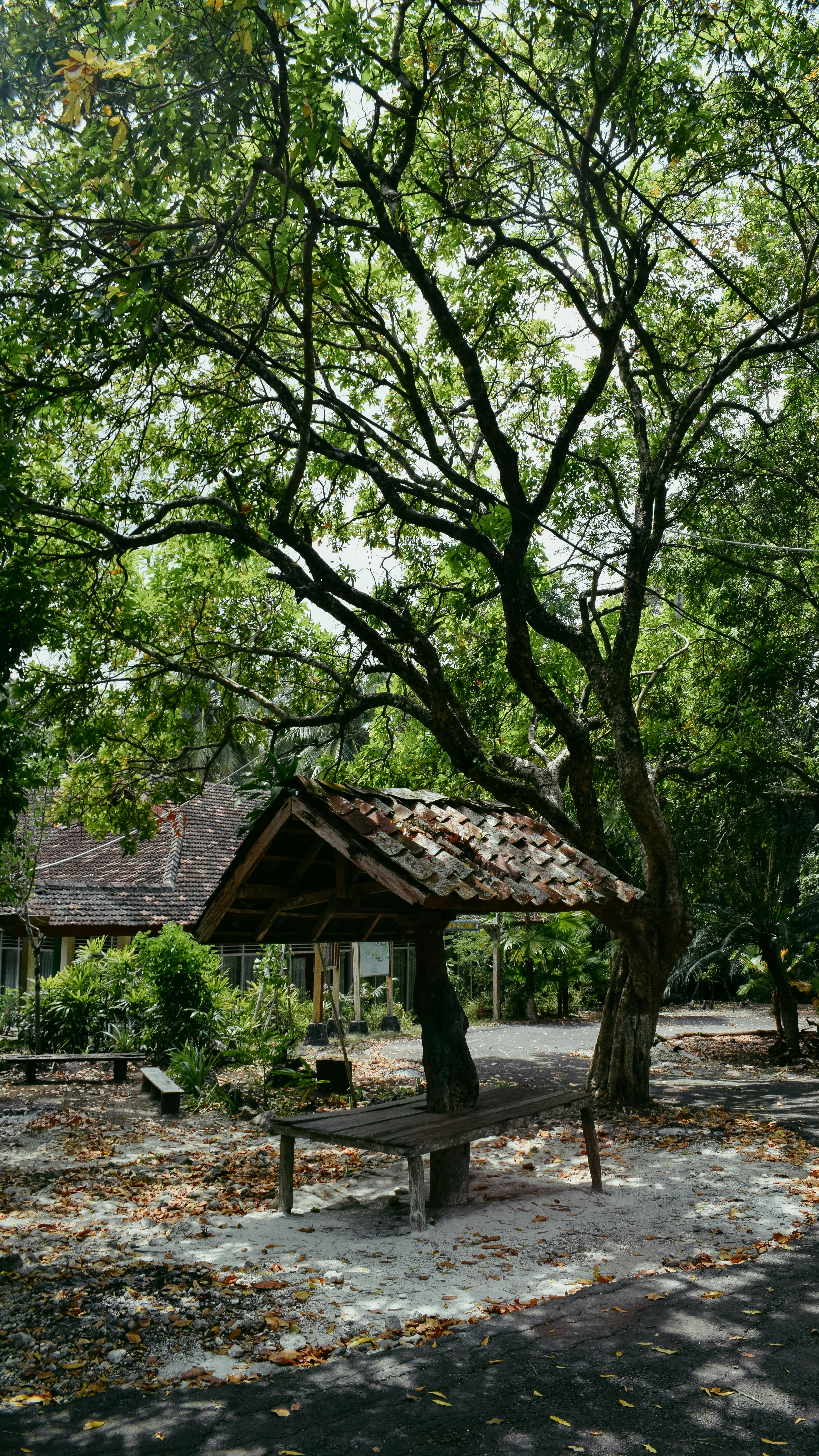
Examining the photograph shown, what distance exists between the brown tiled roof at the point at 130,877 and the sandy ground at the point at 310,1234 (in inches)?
326

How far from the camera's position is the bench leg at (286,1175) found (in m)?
7.59

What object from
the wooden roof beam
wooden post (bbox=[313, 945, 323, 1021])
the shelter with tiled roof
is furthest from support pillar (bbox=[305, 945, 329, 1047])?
the wooden roof beam

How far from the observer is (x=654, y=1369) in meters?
4.71

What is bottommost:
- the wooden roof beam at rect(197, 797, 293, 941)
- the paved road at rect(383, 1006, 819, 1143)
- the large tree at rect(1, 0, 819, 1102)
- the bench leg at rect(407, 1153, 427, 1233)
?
the paved road at rect(383, 1006, 819, 1143)

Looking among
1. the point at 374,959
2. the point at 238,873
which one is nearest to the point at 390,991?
the point at 374,959

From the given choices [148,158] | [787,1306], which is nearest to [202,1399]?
[787,1306]

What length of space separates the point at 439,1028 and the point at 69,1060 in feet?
29.3

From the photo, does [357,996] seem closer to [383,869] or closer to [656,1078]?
[656,1078]

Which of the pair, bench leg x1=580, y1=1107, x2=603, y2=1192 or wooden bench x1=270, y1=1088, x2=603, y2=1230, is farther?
bench leg x1=580, y1=1107, x2=603, y2=1192

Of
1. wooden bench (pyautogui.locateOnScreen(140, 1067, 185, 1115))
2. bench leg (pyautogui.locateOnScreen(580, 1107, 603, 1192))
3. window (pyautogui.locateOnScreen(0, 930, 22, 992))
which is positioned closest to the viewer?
bench leg (pyautogui.locateOnScreen(580, 1107, 603, 1192))

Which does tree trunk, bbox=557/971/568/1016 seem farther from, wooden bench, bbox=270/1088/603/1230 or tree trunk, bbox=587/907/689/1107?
wooden bench, bbox=270/1088/603/1230

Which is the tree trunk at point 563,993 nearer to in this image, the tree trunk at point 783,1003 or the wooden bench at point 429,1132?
the tree trunk at point 783,1003

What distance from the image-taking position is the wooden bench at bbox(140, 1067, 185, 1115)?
477 inches

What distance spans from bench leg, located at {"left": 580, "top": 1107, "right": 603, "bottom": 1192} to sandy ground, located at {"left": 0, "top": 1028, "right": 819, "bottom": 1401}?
105 mm
